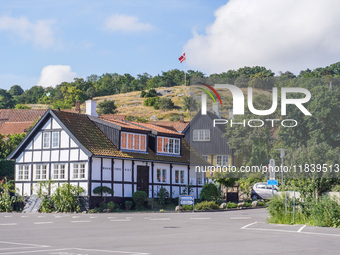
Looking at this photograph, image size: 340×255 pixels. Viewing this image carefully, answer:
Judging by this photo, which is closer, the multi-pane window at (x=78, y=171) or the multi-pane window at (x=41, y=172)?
the multi-pane window at (x=78, y=171)

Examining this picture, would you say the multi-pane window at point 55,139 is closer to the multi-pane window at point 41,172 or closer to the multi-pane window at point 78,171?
the multi-pane window at point 41,172

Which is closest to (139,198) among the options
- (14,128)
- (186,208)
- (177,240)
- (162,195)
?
(162,195)

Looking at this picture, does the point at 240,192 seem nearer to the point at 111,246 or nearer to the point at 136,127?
the point at 136,127

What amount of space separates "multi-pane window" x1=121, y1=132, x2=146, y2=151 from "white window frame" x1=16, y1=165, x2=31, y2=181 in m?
7.43

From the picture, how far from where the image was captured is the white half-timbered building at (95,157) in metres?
41.5

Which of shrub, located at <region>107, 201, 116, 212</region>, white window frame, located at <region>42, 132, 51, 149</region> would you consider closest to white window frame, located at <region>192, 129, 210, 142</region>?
white window frame, located at <region>42, 132, 51, 149</region>

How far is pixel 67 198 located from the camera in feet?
131

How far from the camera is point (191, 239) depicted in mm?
19219

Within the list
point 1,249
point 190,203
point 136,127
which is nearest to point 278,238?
point 1,249

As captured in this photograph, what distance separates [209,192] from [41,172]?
1348cm

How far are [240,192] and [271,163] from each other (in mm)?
12446

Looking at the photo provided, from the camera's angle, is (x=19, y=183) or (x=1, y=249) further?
(x=19, y=183)

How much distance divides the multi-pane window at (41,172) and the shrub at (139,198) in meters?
6.86

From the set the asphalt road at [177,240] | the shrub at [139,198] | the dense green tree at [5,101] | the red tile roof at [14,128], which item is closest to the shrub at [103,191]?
the shrub at [139,198]
